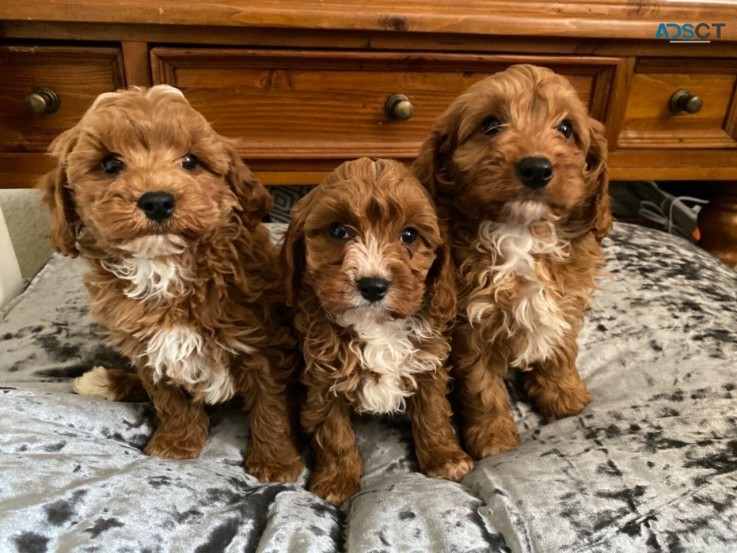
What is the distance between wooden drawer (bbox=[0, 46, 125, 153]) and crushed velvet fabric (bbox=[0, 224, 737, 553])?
82 cm

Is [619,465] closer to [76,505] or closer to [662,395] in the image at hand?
[662,395]

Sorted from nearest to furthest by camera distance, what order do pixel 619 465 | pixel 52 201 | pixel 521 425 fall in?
pixel 619 465, pixel 52 201, pixel 521 425

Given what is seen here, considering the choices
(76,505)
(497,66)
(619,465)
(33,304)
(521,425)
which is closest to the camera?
(76,505)

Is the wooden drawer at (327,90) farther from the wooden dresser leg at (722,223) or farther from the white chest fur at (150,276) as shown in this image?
the white chest fur at (150,276)

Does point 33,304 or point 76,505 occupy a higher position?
point 76,505

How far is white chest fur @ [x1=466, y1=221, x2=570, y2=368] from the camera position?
5.86ft

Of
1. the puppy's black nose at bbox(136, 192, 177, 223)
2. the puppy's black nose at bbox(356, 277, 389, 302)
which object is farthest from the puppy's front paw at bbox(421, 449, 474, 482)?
the puppy's black nose at bbox(136, 192, 177, 223)

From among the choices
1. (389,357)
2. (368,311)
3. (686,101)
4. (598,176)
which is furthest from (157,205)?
(686,101)

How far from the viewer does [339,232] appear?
1.63m

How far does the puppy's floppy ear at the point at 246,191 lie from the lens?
1.77 m

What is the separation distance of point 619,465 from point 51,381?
1773mm

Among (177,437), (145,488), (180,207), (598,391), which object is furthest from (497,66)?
(145,488)

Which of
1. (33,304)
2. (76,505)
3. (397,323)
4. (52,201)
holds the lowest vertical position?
(33,304)

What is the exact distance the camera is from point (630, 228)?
296 centimetres
